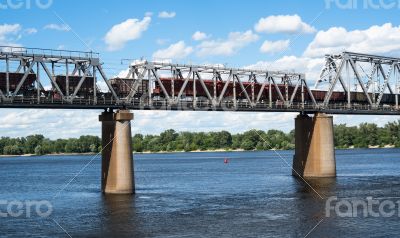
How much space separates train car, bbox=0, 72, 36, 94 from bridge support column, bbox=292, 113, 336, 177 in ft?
137

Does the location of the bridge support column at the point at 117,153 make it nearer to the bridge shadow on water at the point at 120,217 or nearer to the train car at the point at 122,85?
the bridge shadow on water at the point at 120,217

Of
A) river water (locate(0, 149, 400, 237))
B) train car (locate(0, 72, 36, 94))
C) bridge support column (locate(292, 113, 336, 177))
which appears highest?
train car (locate(0, 72, 36, 94))

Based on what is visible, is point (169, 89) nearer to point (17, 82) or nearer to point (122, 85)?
point (122, 85)

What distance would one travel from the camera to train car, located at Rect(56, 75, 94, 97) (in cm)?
7225

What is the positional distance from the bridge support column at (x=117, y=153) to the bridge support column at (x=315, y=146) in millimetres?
31936

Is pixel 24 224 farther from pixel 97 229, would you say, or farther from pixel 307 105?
pixel 307 105

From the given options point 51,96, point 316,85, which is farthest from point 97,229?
point 316,85

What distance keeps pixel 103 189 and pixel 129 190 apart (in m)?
3.86

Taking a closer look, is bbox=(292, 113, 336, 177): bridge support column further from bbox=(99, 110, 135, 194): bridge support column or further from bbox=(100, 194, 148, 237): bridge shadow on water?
bbox=(99, 110, 135, 194): bridge support column

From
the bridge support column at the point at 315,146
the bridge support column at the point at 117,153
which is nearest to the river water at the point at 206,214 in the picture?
the bridge support column at the point at 117,153

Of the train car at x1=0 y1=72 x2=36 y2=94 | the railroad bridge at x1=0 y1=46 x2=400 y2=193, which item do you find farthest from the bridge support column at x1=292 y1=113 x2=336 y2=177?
the train car at x1=0 y1=72 x2=36 y2=94

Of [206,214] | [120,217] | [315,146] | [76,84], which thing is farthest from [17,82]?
[315,146]

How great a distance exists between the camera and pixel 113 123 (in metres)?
71.6

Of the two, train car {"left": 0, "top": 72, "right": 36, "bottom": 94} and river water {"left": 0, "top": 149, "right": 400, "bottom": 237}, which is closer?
river water {"left": 0, "top": 149, "right": 400, "bottom": 237}
